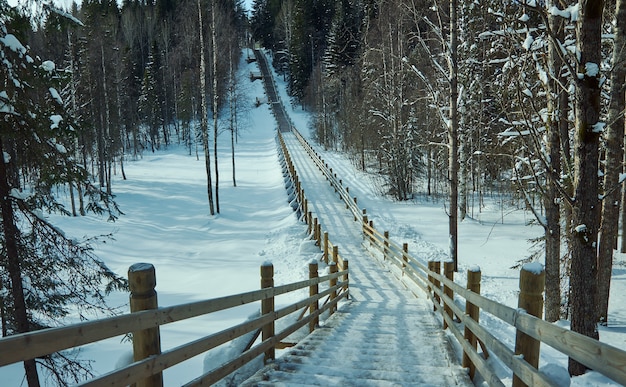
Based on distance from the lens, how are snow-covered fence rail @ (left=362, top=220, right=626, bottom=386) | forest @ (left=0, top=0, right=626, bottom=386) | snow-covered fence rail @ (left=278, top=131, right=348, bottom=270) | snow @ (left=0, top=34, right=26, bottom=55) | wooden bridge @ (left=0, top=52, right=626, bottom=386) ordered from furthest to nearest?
snow-covered fence rail @ (left=278, top=131, right=348, bottom=270) → snow @ (left=0, top=34, right=26, bottom=55) → forest @ (left=0, top=0, right=626, bottom=386) → wooden bridge @ (left=0, top=52, right=626, bottom=386) → snow-covered fence rail @ (left=362, top=220, right=626, bottom=386)

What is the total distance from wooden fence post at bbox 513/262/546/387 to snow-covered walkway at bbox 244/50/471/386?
1468 mm

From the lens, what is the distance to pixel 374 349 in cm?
503

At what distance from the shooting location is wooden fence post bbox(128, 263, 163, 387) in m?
2.25

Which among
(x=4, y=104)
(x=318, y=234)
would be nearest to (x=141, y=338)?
(x=4, y=104)

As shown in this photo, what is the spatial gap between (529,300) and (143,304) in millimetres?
2297

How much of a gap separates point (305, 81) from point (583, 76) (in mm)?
71558

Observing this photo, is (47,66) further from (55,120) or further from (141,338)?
(141,338)

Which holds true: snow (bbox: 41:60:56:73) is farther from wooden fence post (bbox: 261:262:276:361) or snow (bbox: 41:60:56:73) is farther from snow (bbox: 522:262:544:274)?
snow (bbox: 522:262:544:274)

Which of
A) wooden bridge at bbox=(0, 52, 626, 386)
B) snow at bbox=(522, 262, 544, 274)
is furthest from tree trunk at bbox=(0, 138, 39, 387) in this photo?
snow at bbox=(522, 262, 544, 274)

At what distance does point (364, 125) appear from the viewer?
103 ft

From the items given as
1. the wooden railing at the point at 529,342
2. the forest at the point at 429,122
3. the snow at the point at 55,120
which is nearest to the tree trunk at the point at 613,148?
the forest at the point at 429,122

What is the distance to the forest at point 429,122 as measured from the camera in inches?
177

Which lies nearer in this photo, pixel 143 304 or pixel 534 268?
pixel 143 304

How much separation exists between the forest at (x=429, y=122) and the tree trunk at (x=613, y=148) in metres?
0.03
